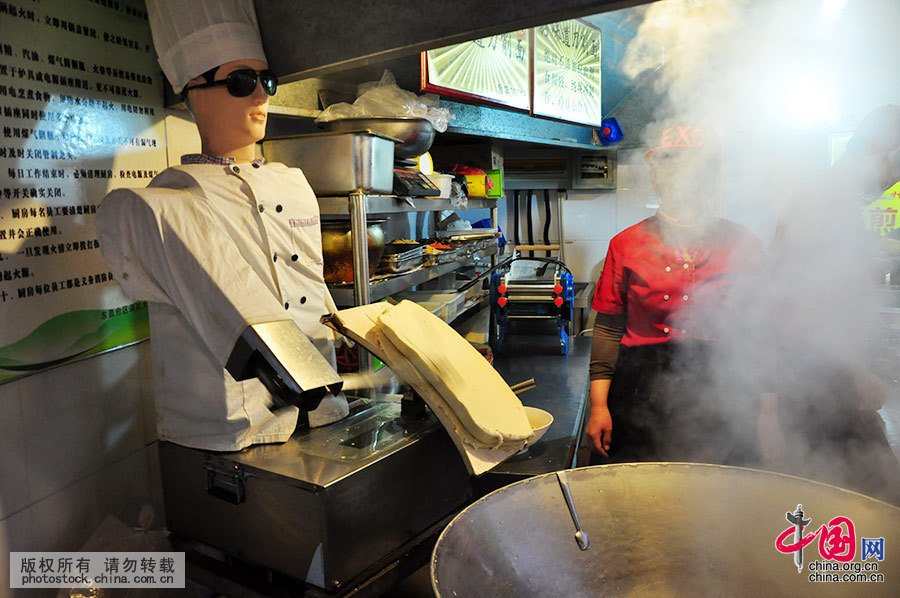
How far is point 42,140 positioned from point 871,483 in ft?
9.26

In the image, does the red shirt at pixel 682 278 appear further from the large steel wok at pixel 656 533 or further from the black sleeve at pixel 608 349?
the large steel wok at pixel 656 533

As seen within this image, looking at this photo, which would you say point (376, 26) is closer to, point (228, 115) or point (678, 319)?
point (228, 115)

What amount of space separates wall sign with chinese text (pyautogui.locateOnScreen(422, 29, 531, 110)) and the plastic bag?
0.33 feet

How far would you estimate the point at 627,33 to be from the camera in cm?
466

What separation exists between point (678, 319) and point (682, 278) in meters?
0.16

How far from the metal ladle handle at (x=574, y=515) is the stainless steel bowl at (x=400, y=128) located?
A: 5.44 feet

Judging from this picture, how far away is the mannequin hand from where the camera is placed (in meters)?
2.39

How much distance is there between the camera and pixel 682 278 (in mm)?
2236

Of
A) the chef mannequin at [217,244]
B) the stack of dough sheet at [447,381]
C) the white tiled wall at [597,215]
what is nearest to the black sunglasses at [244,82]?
the chef mannequin at [217,244]

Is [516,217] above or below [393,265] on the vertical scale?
above

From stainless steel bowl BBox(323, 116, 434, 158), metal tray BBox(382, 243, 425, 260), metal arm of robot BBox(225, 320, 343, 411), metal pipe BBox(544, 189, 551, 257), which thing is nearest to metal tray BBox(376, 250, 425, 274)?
metal tray BBox(382, 243, 425, 260)

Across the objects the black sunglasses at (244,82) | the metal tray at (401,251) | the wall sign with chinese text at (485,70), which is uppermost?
the wall sign with chinese text at (485,70)

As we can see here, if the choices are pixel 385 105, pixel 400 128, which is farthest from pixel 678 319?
pixel 385 105

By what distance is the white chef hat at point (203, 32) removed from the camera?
1.51m
